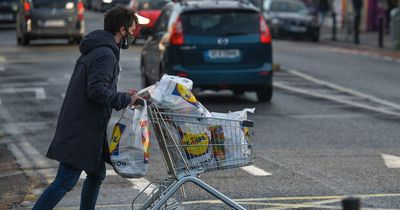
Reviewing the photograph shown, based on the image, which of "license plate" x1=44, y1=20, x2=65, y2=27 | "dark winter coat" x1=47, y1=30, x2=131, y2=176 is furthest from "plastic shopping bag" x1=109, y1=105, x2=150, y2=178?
"license plate" x1=44, y1=20, x2=65, y2=27

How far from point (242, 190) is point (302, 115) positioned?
21.7 ft

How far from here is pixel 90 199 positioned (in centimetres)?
779

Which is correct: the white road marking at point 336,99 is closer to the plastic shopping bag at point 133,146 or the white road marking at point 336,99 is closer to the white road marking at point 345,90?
the white road marking at point 345,90

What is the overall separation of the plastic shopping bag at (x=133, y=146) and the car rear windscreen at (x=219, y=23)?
10480mm

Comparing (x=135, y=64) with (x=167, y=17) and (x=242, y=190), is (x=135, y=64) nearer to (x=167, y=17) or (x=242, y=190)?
(x=167, y=17)

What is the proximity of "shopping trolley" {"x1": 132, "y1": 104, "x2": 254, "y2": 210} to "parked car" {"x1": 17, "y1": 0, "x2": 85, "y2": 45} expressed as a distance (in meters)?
27.6

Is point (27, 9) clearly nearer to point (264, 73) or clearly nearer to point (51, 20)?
point (51, 20)

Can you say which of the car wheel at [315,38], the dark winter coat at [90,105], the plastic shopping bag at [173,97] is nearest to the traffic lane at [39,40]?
the car wheel at [315,38]

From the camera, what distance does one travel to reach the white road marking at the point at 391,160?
11414 mm

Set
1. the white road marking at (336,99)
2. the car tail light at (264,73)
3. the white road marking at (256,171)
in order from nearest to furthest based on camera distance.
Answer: the white road marking at (256,171), the white road marking at (336,99), the car tail light at (264,73)

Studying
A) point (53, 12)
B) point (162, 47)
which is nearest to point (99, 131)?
point (162, 47)

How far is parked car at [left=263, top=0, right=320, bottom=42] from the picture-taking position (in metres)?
42.9

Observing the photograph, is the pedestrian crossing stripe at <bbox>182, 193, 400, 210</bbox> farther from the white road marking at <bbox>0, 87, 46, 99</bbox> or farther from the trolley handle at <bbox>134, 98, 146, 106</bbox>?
the white road marking at <bbox>0, 87, 46, 99</bbox>

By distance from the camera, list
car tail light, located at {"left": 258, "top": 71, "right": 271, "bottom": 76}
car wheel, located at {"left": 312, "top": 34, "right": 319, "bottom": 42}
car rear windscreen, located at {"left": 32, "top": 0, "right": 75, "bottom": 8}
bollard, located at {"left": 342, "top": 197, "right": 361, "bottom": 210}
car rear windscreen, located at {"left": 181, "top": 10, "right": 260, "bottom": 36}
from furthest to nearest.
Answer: car wheel, located at {"left": 312, "top": 34, "right": 319, "bottom": 42}
car rear windscreen, located at {"left": 32, "top": 0, "right": 75, "bottom": 8}
car tail light, located at {"left": 258, "top": 71, "right": 271, "bottom": 76}
car rear windscreen, located at {"left": 181, "top": 10, "right": 260, "bottom": 36}
bollard, located at {"left": 342, "top": 197, "right": 361, "bottom": 210}
